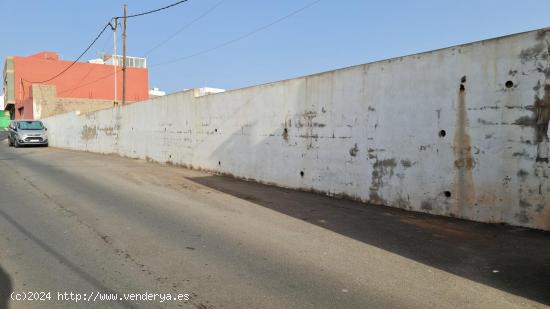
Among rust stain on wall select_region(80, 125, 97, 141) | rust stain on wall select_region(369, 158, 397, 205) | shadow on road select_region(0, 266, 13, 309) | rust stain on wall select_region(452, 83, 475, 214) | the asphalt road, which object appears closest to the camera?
shadow on road select_region(0, 266, 13, 309)

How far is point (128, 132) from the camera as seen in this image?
68.3 ft

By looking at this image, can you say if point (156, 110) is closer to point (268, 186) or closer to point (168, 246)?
point (268, 186)

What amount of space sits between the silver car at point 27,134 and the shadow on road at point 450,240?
2308 centimetres

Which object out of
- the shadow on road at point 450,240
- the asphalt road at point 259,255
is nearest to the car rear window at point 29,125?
the asphalt road at point 259,255

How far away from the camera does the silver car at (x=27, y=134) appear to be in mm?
26422

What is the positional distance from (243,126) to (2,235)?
7.29m

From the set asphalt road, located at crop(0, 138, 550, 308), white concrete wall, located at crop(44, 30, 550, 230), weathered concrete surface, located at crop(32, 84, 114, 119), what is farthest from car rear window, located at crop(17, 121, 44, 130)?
asphalt road, located at crop(0, 138, 550, 308)

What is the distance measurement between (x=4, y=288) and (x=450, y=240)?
5.29 metres

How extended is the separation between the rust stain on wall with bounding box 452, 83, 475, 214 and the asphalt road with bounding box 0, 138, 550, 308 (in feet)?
1.20

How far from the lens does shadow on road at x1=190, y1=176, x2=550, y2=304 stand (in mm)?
4531

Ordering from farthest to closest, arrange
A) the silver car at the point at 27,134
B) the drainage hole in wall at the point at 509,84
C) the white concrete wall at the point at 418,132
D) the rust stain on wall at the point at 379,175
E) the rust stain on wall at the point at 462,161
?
1. the silver car at the point at 27,134
2. the rust stain on wall at the point at 379,175
3. the rust stain on wall at the point at 462,161
4. the drainage hole in wall at the point at 509,84
5. the white concrete wall at the point at 418,132

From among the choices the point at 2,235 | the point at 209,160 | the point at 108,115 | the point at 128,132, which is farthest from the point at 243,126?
the point at 108,115

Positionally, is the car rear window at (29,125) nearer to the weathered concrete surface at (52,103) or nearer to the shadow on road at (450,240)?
the weathered concrete surface at (52,103)

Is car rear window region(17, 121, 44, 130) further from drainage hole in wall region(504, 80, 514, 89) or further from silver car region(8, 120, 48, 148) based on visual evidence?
drainage hole in wall region(504, 80, 514, 89)
